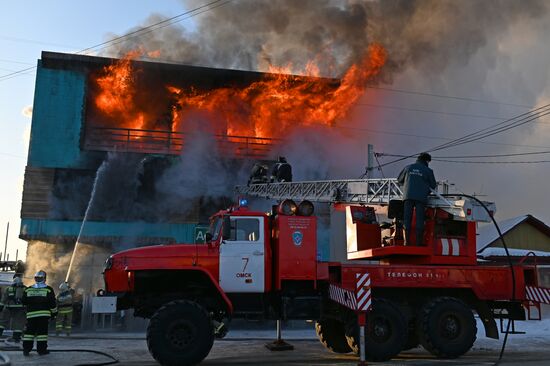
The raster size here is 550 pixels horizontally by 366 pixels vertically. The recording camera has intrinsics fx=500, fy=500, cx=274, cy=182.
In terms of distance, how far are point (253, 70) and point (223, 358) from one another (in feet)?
55.3

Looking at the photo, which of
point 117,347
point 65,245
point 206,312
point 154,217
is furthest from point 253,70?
point 206,312

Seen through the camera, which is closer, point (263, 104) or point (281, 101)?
point (281, 101)

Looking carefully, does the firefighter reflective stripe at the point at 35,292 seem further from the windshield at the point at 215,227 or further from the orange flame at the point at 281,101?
the orange flame at the point at 281,101

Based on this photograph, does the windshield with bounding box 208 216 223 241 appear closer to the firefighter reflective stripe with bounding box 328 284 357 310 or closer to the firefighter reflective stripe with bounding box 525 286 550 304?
the firefighter reflective stripe with bounding box 328 284 357 310

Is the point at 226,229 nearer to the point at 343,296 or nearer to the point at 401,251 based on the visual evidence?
the point at 343,296

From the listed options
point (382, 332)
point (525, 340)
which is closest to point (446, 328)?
point (382, 332)

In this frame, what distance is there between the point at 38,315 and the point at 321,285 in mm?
5802

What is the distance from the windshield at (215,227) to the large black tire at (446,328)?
429 cm

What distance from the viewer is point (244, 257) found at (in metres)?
9.24


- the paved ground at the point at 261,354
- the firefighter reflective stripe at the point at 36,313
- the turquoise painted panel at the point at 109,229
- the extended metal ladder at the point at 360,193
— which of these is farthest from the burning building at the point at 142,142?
the firefighter reflective stripe at the point at 36,313

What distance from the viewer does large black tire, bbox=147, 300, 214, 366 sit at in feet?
27.2

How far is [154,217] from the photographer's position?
20766mm

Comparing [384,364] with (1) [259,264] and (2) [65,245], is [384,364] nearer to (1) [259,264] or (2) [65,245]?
(1) [259,264]

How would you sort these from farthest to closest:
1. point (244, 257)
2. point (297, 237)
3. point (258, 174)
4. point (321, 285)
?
point (258, 174)
point (321, 285)
point (297, 237)
point (244, 257)
